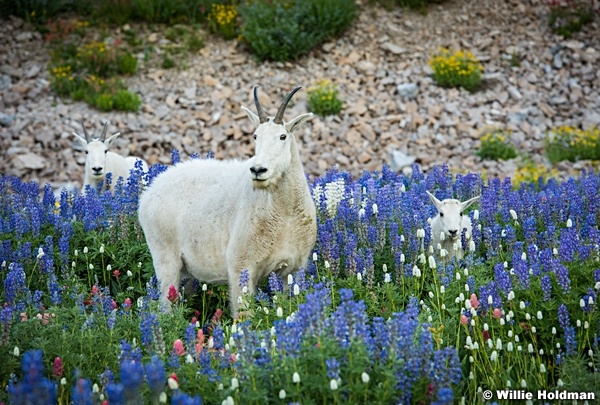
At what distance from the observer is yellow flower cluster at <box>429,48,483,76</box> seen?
15.3 m

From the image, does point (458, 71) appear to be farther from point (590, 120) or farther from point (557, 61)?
point (590, 120)

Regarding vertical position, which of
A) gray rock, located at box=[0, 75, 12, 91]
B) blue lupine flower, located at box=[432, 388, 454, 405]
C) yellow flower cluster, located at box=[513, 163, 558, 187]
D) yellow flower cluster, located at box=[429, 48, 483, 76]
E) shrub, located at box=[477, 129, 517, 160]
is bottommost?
gray rock, located at box=[0, 75, 12, 91]

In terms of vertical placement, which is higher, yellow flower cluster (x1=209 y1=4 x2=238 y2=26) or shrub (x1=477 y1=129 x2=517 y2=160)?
yellow flower cluster (x1=209 y1=4 x2=238 y2=26)

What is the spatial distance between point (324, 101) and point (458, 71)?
276 centimetres

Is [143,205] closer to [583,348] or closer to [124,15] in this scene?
[583,348]

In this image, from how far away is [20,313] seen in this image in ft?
17.9

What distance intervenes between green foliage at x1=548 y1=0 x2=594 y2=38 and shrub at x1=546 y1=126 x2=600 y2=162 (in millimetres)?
3490

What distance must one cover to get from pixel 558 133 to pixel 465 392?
9.75 metres

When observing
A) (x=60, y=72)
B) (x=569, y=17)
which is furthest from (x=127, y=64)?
(x=569, y=17)

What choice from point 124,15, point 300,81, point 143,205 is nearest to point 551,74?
point 300,81

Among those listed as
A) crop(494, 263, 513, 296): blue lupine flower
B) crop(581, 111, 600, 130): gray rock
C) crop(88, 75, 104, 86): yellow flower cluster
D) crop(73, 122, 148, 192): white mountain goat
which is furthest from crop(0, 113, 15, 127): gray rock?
crop(494, 263, 513, 296): blue lupine flower

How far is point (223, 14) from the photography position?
16.8m

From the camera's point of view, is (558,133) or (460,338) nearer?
(460,338)

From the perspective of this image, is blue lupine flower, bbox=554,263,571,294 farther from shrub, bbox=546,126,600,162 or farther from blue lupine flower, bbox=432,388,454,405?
shrub, bbox=546,126,600,162
